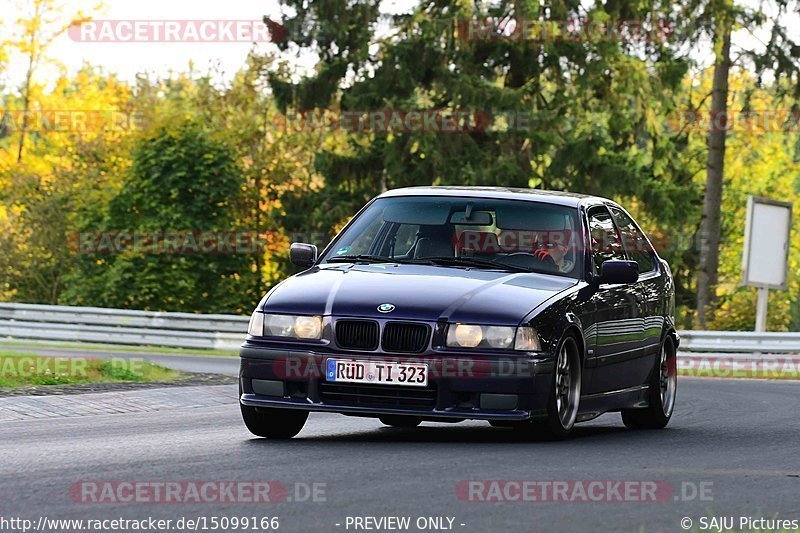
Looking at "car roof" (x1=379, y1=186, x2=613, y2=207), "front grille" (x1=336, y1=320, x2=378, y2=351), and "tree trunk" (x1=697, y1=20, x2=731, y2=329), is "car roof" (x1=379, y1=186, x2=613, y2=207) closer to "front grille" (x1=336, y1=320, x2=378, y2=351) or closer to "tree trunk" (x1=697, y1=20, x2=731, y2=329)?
"front grille" (x1=336, y1=320, x2=378, y2=351)

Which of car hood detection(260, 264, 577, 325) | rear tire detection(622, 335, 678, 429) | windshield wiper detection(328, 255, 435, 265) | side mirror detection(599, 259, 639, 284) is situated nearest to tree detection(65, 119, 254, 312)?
rear tire detection(622, 335, 678, 429)

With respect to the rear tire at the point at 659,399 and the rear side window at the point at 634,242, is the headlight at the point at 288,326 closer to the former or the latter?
the rear tire at the point at 659,399

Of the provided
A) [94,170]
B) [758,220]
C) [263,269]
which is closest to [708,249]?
[758,220]

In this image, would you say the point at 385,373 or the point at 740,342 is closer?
the point at 385,373

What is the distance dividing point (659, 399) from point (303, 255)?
314 cm

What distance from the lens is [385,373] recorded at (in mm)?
9461

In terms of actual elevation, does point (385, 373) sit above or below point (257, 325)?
below

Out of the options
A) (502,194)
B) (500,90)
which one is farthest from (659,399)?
(500,90)

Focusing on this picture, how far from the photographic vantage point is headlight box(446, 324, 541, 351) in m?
9.41

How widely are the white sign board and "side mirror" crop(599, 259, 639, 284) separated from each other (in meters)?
19.7

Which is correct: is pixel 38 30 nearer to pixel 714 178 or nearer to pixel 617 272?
pixel 714 178

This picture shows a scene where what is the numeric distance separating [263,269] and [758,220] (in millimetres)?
20982

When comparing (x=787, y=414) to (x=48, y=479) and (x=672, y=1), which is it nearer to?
(x=48, y=479)

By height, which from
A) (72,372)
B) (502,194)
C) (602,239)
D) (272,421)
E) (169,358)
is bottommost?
(169,358)
